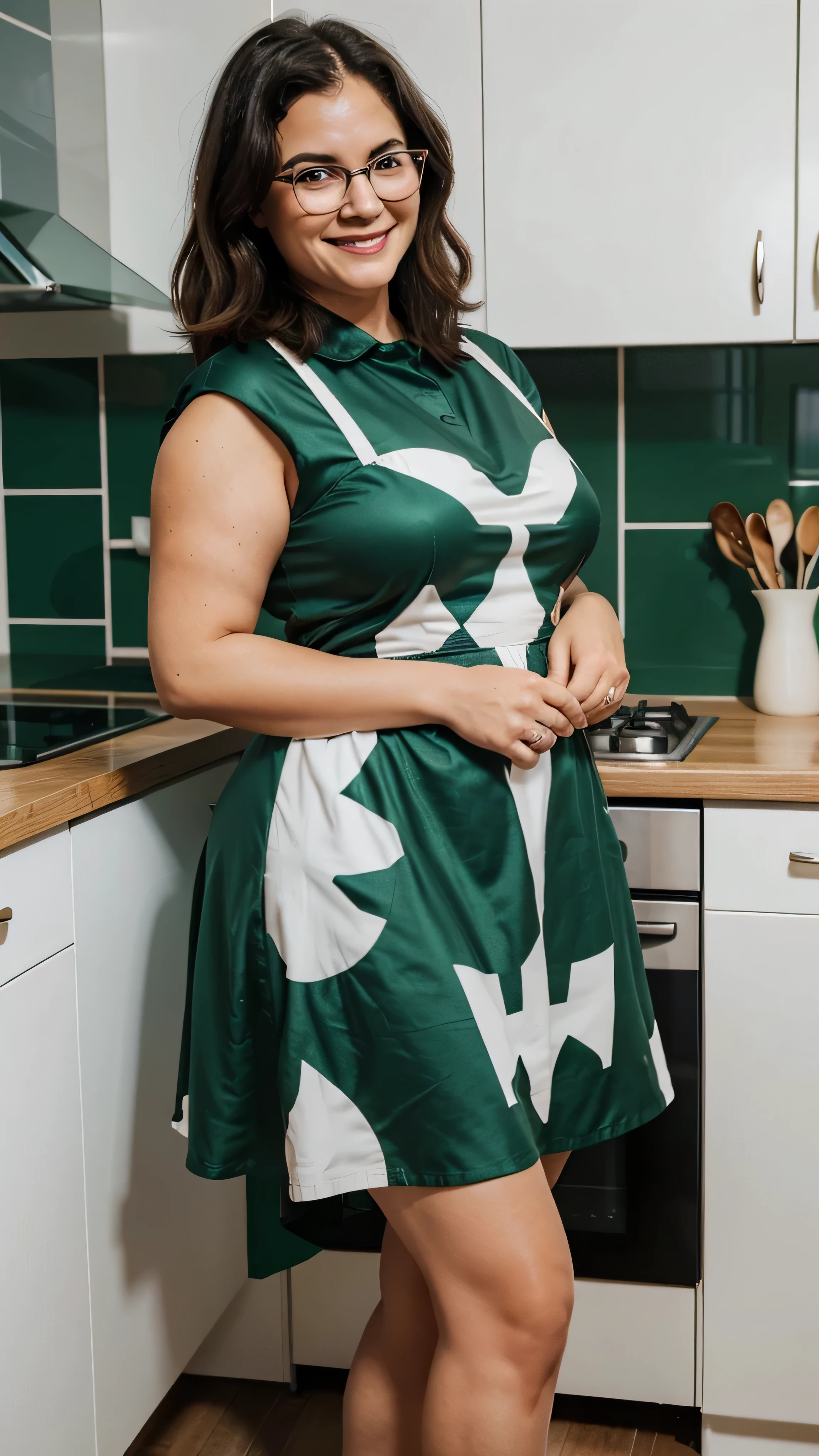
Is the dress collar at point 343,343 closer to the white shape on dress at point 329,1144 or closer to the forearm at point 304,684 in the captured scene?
the forearm at point 304,684

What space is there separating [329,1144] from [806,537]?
1.31 metres

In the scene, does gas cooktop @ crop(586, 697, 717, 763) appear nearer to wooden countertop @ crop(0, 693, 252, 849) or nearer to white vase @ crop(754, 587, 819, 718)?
white vase @ crop(754, 587, 819, 718)

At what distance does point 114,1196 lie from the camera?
55.3 inches

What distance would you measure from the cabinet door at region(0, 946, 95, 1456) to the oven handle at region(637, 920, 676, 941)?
2.32 ft

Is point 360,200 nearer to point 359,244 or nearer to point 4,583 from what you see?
point 359,244

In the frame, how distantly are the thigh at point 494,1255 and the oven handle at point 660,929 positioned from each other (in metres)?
0.56

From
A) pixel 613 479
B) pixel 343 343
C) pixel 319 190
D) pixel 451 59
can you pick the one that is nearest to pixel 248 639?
pixel 343 343

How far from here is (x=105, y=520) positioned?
2.24 metres

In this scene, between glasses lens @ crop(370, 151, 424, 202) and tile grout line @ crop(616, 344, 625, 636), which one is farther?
tile grout line @ crop(616, 344, 625, 636)

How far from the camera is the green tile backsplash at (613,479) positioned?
2057mm

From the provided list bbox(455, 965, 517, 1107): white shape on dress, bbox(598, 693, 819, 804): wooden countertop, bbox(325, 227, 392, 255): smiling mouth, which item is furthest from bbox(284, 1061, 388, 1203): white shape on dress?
bbox(325, 227, 392, 255): smiling mouth

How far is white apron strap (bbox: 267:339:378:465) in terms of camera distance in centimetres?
110

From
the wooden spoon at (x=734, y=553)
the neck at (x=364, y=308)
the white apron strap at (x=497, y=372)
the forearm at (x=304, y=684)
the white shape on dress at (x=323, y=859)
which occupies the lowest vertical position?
the white shape on dress at (x=323, y=859)

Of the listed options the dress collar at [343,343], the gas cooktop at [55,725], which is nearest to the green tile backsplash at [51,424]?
the gas cooktop at [55,725]
